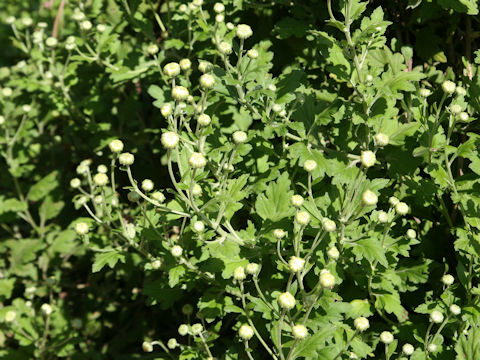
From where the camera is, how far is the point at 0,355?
2.82m

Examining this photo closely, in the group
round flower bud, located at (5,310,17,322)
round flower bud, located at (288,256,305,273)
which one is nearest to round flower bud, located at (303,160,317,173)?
round flower bud, located at (288,256,305,273)

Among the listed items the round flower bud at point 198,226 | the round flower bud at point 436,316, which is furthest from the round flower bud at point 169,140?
the round flower bud at point 436,316

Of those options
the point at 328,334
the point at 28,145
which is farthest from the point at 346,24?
the point at 28,145

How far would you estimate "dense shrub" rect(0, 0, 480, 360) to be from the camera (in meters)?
1.71

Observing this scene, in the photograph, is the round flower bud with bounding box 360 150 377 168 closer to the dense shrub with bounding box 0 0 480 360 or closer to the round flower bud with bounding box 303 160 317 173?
the dense shrub with bounding box 0 0 480 360

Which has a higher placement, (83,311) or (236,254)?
(236,254)

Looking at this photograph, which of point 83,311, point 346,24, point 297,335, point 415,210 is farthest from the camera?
point 83,311

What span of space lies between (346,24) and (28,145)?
7.45 ft

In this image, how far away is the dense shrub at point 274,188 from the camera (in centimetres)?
171

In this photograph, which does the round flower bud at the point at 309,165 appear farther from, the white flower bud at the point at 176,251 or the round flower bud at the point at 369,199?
the white flower bud at the point at 176,251

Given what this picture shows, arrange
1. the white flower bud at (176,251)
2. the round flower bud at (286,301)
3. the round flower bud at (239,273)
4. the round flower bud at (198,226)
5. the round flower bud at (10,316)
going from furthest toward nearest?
the round flower bud at (10,316) → the white flower bud at (176,251) → the round flower bud at (198,226) → the round flower bud at (239,273) → the round flower bud at (286,301)

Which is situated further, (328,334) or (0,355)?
(0,355)

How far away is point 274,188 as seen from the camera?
1.82m

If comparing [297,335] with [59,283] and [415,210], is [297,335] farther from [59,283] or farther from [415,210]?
[59,283]
